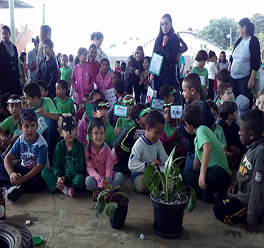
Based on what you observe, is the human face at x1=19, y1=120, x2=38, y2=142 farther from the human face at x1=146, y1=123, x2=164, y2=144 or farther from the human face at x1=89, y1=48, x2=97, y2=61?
the human face at x1=89, y1=48, x2=97, y2=61

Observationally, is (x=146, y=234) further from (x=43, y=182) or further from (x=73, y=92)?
(x=73, y=92)

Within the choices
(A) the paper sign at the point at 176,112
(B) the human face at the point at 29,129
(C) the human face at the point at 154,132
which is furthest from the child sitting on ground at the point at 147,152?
(B) the human face at the point at 29,129

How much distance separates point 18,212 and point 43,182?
53cm

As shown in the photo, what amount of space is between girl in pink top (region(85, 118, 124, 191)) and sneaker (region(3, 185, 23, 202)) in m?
0.70

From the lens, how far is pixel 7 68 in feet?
17.0

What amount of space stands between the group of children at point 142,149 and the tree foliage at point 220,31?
37.1m

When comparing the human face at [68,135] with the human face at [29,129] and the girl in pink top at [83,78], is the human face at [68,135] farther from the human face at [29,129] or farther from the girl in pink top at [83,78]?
the girl in pink top at [83,78]

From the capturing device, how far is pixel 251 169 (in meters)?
2.36

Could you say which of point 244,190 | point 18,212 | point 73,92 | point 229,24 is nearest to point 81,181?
point 18,212

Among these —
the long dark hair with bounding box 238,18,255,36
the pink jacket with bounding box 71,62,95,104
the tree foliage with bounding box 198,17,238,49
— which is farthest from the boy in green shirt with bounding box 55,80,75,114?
the tree foliage with bounding box 198,17,238,49

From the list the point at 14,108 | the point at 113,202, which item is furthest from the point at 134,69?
the point at 113,202

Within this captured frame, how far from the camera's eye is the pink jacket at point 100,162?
3.19 m

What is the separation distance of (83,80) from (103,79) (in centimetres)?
44

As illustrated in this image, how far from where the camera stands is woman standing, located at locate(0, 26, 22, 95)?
16.8 ft
